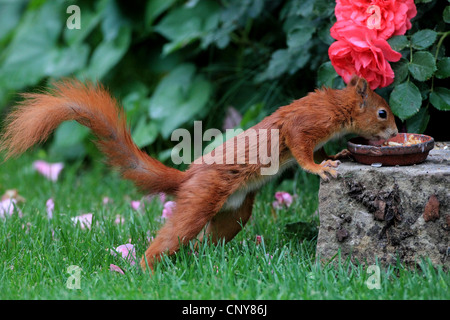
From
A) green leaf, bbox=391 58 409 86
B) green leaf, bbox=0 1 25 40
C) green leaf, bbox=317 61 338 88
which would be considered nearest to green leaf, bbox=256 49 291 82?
green leaf, bbox=317 61 338 88

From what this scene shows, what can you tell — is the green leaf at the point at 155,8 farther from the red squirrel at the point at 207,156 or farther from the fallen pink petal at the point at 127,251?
the fallen pink petal at the point at 127,251

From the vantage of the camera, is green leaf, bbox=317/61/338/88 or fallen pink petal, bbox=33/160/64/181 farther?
fallen pink petal, bbox=33/160/64/181

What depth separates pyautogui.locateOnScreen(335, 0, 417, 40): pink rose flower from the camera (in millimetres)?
2648

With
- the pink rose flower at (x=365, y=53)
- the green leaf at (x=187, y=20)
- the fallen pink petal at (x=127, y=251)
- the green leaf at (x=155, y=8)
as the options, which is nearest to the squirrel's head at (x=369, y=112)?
the pink rose flower at (x=365, y=53)

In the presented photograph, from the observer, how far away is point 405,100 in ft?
8.68

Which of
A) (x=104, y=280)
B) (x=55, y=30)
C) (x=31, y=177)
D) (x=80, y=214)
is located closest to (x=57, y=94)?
(x=104, y=280)

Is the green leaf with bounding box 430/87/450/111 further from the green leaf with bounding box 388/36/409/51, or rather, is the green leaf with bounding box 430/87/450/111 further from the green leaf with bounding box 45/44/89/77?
the green leaf with bounding box 45/44/89/77

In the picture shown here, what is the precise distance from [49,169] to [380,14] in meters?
2.86

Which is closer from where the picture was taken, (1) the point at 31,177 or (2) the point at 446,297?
(2) the point at 446,297

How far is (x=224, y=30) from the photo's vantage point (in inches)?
150

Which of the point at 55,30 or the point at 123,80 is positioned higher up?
the point at 55,30

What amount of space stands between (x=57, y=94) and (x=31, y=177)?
2.09 m

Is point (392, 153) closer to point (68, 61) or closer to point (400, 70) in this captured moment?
point (400, 70)
